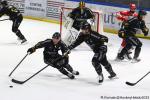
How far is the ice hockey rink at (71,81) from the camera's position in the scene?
7.44 m

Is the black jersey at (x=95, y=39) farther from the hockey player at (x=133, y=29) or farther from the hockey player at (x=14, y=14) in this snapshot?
the hockey player at (x=14, y=14)

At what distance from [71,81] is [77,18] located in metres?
3.15

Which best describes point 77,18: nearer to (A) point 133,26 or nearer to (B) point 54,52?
(A) point 133,26

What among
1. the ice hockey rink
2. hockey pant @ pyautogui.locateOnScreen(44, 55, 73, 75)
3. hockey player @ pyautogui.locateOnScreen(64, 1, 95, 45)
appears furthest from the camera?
hockey player @ pyautogui.locateOnScreen(64, 1, 95, 45)

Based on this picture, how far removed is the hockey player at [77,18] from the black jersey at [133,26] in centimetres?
156

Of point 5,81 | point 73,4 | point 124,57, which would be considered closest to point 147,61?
point 124,57

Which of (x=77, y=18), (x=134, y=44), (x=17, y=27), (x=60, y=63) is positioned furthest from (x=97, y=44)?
(x=17, y=27)

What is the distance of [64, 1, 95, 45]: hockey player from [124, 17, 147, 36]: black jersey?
5.13 ft

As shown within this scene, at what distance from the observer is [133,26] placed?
9688 mm

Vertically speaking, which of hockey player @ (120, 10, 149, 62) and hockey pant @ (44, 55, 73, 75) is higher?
hockey player @ (120, 10, 149, 62)

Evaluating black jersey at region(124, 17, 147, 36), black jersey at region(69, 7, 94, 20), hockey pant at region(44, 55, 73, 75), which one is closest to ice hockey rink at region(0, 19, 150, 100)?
hockey pant at region(44, 55, 73, 75)

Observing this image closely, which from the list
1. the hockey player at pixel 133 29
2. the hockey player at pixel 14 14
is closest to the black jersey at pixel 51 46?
the hockey player at pixel 133 29

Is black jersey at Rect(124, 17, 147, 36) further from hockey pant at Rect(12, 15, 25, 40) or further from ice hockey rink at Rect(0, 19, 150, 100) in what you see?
hockey pant at Rect(12, 15, 25, 40)

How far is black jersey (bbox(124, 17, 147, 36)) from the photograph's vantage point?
9.62 m
